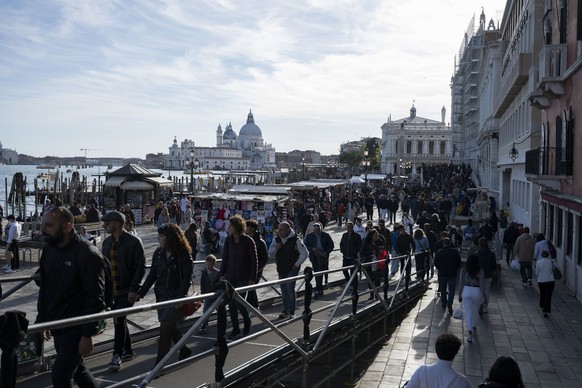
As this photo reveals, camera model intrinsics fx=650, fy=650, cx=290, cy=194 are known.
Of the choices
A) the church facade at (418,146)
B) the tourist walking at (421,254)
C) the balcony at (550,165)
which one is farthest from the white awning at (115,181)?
the church facade at (418,146)

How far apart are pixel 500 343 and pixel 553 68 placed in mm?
9018

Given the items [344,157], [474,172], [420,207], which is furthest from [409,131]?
[420,207]

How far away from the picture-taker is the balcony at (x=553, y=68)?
16203 millimetres

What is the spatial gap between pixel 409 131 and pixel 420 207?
92426 mm

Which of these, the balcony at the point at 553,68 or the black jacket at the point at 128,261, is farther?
the balcony at the point at 553,68

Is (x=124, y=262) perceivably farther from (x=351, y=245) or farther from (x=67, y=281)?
(x=351, y=245)

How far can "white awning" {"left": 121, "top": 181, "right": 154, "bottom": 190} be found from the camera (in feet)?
96.1

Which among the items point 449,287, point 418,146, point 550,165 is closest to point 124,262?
point 449,287

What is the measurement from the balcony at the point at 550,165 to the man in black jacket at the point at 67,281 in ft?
44.0

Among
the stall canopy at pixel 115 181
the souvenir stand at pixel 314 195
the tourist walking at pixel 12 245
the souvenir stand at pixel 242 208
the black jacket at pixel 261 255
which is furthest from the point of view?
the souvenir stand at pixel 314 195

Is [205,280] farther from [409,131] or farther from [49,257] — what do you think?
[409,131]

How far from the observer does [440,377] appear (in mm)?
4840

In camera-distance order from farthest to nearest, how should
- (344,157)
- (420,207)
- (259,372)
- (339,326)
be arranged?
(344,157) < (420,207) < (339,326) < (259,372)

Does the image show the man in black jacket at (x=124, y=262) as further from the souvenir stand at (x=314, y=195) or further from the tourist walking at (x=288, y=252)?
the souvenir stand at (x=314, y=195)
